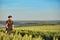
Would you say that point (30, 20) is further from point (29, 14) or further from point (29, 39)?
point (29, 39)

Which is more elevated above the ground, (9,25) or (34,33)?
(9,25)

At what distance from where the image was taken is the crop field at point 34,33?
246cm

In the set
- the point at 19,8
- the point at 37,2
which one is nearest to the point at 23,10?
the point at 19,8

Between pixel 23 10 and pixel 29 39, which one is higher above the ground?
pixel 23 10

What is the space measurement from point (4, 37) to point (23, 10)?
448 millimetres

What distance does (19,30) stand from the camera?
8.23 ft

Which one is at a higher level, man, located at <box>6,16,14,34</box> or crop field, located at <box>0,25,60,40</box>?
man, located at <box>6,16,14,34</box>

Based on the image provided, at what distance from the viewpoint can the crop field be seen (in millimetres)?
2455

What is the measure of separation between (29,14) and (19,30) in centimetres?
26

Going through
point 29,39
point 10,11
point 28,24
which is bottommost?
point 29,39

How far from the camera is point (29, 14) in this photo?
2514 millimetres

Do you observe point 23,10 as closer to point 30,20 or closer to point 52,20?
point 30,20

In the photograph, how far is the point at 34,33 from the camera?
247cm

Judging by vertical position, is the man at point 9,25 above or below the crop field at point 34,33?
above
